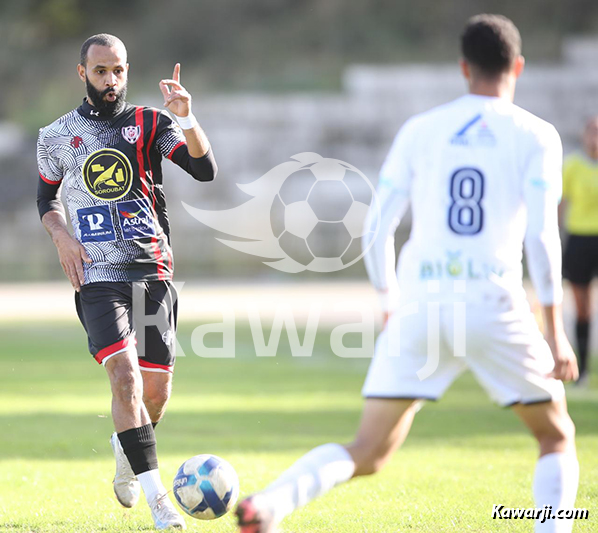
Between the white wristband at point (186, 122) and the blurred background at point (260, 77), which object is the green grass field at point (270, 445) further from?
the blurred background at point (260, 77)

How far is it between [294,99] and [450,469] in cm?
3389

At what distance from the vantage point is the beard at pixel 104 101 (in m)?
5.65

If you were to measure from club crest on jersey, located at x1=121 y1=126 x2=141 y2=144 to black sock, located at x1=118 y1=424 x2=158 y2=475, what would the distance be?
1.60 meters

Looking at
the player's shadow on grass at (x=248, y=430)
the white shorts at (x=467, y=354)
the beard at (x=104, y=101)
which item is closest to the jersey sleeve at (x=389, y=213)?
the white shorts at (x=467, y=354)

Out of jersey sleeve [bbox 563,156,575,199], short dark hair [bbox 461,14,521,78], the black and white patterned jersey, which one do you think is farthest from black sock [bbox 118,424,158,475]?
jersey sleeve [bbox 563,156,575,199]

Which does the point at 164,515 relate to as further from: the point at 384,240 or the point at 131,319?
the point at 384,240

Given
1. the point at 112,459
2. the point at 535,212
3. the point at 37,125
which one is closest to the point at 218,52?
the point at 37,125

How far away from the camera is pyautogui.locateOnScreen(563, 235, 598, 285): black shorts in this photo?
11484mm

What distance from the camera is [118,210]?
561 cm

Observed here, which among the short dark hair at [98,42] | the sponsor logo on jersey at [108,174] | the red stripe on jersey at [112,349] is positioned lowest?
the red stripe on jersey at [112,349]

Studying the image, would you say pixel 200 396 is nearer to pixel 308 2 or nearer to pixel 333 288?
pixel 333 288

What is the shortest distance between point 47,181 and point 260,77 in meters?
41.1

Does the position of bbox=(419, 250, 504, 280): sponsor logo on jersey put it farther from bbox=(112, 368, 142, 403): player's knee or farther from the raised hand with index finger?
bbox=(112, 368, 142, 403): player's knee

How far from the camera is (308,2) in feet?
186
